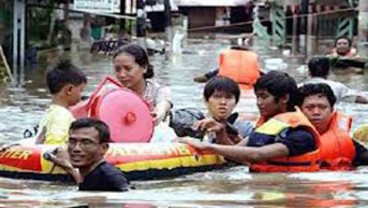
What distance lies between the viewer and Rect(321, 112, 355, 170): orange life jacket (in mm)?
9484

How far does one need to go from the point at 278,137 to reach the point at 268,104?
261 millimetres

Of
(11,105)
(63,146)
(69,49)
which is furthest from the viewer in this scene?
(69,49)

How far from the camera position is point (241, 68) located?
16.1m

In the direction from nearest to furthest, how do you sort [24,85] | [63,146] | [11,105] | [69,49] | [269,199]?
[269,199] < [63,146] < [11,105] < [24,85] < [69,49]

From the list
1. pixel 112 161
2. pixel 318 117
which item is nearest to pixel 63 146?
pixel 112 161

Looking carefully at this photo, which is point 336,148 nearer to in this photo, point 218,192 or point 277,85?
point 277,85

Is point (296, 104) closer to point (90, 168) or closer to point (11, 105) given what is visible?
point (90, 168)

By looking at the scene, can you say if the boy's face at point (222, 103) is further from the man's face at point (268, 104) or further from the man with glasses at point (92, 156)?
the man with glasses at point (92, 156)

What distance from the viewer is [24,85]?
21.1 m

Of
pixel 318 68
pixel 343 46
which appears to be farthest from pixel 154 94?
pixel 343 46

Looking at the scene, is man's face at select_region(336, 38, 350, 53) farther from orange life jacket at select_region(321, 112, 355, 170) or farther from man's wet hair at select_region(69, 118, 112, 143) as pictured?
man's wet hair at select_region(69, 118, 112, 143)

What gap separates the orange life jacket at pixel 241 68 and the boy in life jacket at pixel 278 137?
6.56 metres

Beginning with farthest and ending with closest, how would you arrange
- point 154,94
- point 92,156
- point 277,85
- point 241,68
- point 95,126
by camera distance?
point 241,68, point 154,94, point 277,85, point 95,126, point 92,156

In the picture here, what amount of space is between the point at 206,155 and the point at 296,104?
85cm
